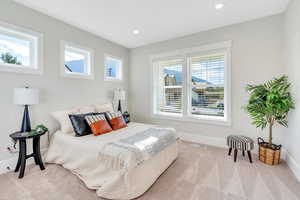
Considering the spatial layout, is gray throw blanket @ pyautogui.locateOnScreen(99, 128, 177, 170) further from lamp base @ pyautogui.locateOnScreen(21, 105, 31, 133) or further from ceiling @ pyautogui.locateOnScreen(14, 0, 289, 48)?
ceiling @ pyautogui.locateOnScreen(14, 0, 289, 48)

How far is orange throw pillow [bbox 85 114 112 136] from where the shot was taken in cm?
246

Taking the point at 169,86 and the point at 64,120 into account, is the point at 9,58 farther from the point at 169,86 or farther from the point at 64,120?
the point at 169,86

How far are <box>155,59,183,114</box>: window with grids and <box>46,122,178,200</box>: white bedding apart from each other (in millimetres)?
1691

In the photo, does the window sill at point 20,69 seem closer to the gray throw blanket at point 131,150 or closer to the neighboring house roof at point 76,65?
the neighboring house roof at point 76,65

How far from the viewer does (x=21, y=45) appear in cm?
248

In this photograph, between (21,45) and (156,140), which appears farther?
(21,45)

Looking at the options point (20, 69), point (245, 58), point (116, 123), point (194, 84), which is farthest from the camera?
point (194, 84)

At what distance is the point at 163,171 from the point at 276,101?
2.19m

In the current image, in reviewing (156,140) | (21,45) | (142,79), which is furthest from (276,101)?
(21,45)

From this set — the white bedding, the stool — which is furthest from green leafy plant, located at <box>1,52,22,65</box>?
the stool

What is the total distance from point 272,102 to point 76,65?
4.02 meters

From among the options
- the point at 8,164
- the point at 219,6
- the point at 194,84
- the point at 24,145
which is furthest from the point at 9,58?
the point at 194,84

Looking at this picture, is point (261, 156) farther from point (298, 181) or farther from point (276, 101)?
point (276, 101)

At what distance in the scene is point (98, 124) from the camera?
2523mm
